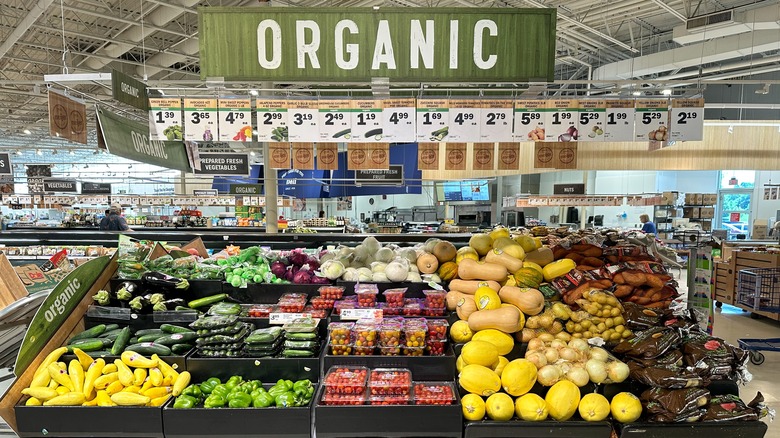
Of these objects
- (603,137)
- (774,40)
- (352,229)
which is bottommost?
(352,229)

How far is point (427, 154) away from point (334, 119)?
132cm

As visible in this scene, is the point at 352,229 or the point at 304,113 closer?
the point at 304,113

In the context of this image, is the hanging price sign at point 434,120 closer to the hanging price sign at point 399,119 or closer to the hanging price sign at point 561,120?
the hanging price sign at point 399,119

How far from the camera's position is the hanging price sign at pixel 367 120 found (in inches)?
147

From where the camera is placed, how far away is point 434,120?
373 centimetres

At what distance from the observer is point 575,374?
2373mm

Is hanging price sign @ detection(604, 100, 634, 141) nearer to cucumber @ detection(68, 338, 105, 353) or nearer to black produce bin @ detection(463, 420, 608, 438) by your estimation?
black produce bin @ detection(463, 420, 608, 438)

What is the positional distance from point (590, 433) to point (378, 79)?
113 inches

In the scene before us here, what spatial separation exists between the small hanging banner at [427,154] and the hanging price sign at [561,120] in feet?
4.23

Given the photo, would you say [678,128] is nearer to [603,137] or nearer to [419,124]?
[603,137]

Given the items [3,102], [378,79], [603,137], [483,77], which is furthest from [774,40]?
[3,102]

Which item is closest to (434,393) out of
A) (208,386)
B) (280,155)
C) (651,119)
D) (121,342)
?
(208,386)

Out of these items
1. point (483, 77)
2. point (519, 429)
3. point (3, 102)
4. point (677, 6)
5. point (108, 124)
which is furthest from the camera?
point (3, 102)

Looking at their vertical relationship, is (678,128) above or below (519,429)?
above
